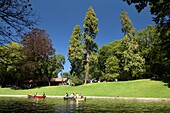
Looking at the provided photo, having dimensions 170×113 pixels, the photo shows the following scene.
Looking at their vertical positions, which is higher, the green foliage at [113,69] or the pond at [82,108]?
the green foliage at [113,69]

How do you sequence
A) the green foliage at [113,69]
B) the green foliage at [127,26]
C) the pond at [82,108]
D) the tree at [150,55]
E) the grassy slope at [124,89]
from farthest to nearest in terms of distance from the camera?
1. the green foliage at [113,69]
2. the green foliage at [127,26]
3. the tree at [150,55]
4. the grassy slope at [124,89]
5. the pond at [82,108]

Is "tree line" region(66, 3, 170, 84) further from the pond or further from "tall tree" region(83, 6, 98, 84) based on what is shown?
the pond

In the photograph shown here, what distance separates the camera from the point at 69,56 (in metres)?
74.1

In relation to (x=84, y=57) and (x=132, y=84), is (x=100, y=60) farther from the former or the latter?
(x=132, y=84)

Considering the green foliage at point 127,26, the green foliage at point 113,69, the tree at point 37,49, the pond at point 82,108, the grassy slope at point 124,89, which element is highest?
the green foliage at point 127,26

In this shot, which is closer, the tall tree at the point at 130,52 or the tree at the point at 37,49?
the tall tree at the point at 130,52

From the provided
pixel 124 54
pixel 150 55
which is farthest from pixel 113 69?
pixel 150 55

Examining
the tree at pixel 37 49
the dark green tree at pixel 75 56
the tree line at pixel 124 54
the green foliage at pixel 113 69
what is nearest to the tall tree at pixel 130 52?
the tree line at pixel 124 54

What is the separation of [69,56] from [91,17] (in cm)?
1442

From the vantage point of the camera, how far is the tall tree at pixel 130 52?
68375 millimetres

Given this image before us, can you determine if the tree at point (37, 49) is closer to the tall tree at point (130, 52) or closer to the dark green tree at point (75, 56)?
the dark green tree at point (75, 56)

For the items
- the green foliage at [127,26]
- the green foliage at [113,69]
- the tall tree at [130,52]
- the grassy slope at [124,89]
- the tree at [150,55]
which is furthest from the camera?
the green foliage at [113,69]

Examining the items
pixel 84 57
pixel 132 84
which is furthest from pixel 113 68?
pixel 132 84

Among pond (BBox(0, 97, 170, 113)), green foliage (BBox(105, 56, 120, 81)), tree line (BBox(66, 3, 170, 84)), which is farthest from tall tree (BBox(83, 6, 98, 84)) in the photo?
pond (BBox(0, 97, 170, 113))
